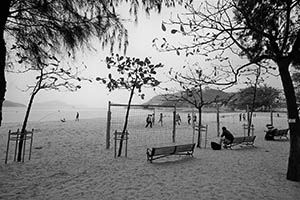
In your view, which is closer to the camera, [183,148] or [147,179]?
[147,179]

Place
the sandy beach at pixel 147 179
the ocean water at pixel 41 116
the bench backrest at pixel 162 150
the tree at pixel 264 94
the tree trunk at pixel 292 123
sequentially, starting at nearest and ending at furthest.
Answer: the sandy beach at pixel 147 179 < the tree trunk at pixel 292 123 < the bench backrest at pixel 162 150 < the tree at pixel 264 94 < the ocean water at pixel 41 116

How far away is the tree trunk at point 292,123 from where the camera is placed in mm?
4102

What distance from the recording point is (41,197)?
3.38m

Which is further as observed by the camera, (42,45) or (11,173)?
(11,173)

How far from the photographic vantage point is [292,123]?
13.6ft

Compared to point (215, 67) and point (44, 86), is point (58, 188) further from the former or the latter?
point (215, 67)

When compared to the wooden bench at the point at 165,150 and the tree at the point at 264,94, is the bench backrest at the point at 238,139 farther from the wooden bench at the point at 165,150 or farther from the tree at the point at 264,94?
the tree at the point at 264,94

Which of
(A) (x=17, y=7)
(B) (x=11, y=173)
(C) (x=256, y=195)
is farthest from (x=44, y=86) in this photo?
(C) (x=256, y=195)

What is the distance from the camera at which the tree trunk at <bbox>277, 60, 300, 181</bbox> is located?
410 cm

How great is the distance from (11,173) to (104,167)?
99.8 inches

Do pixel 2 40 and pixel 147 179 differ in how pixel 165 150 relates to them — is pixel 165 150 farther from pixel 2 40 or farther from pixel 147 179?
pixel 2 40

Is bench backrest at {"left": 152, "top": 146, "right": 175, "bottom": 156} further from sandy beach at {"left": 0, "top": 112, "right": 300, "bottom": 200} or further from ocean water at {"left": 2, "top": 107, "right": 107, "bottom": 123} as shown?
ocean water at {"left": 2, "top": 107, "right": 107, "bottom": 123}

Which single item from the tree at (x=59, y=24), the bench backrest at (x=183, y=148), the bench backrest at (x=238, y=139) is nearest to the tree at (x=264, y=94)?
the bench backrest at (x=238, y=139)

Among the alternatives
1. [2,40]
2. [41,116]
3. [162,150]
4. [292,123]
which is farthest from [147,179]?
[41,116]
